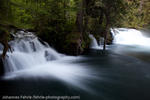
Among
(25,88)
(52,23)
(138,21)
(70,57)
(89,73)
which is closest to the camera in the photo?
(25,88)

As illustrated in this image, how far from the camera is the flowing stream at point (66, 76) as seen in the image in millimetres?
4348

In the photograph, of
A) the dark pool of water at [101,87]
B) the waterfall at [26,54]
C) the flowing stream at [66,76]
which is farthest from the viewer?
the waterfall at [26,54]

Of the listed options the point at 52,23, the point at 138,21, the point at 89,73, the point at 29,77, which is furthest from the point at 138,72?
the point at 138,21

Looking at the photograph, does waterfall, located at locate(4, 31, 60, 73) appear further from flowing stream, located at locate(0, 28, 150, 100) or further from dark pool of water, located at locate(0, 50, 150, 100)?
dark pool of water, located at locate(0, 50, 150, 100)

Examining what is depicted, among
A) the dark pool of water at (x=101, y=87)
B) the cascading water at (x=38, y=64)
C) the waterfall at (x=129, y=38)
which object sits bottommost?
the dark pool of water at (x=101, y=87)

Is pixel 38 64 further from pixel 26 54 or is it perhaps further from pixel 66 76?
pixel 66 76

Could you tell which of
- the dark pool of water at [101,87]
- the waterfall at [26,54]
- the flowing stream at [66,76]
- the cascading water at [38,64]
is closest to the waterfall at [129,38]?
the flowing stream at [66,76]

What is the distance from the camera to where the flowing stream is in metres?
4.35

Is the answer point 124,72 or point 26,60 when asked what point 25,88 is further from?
point 124,72

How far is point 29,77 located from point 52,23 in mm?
4919

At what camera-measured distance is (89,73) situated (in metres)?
6.07

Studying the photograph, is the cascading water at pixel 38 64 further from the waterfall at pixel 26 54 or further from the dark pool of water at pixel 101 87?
the dark pool of water at pixel 101 87

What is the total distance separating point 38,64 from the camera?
269 inches

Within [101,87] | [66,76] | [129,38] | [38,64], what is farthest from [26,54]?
[129,38]
